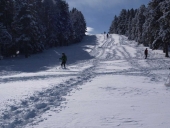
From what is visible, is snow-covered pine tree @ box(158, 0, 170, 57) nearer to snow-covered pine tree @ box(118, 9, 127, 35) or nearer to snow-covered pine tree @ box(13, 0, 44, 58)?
snow-covered pine tree @ box(13, 0, 44, 58)

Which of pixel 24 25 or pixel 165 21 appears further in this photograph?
pixel 24 25

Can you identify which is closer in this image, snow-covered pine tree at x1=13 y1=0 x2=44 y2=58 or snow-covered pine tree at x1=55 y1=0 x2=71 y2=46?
snow-covered pine tree at x1=13 y1=0 x2=44 y2=58

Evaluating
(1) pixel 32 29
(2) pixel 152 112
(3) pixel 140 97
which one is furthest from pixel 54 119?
(1) pixel 32 29

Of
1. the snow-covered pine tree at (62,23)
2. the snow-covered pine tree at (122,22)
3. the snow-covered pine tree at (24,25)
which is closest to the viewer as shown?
the snow-covered pine tree at (24,25)

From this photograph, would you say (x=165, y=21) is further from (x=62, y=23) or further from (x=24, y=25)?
(x=62, y=23)

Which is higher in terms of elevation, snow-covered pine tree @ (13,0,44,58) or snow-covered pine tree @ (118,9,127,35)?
snow-covered pine tree @ (118,9,127,35)

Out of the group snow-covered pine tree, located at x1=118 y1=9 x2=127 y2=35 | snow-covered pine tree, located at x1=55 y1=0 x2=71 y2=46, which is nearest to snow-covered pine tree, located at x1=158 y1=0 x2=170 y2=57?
snow-covered pine tree, located at x1=55 y1=0 x2=71 y2=46

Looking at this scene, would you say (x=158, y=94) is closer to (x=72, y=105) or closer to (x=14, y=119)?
(x=72, y=105)

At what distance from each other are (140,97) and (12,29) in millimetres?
29246

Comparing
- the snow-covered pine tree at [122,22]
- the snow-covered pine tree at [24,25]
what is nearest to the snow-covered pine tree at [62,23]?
the snow-covered pine tree at [24,25]

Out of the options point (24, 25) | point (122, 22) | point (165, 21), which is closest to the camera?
point (165, 21)

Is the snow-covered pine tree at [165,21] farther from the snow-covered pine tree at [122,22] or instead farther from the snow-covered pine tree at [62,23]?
the snow-covered pine tree at [122,22]

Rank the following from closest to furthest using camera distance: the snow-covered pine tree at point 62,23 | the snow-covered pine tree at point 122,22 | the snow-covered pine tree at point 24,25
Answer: the snow-covered pine tree at point 24,25, the snow-covered pine tree at point 62,23, the snow-covered pine tree at point 122,22

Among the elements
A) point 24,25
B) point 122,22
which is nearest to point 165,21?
point 24,25
